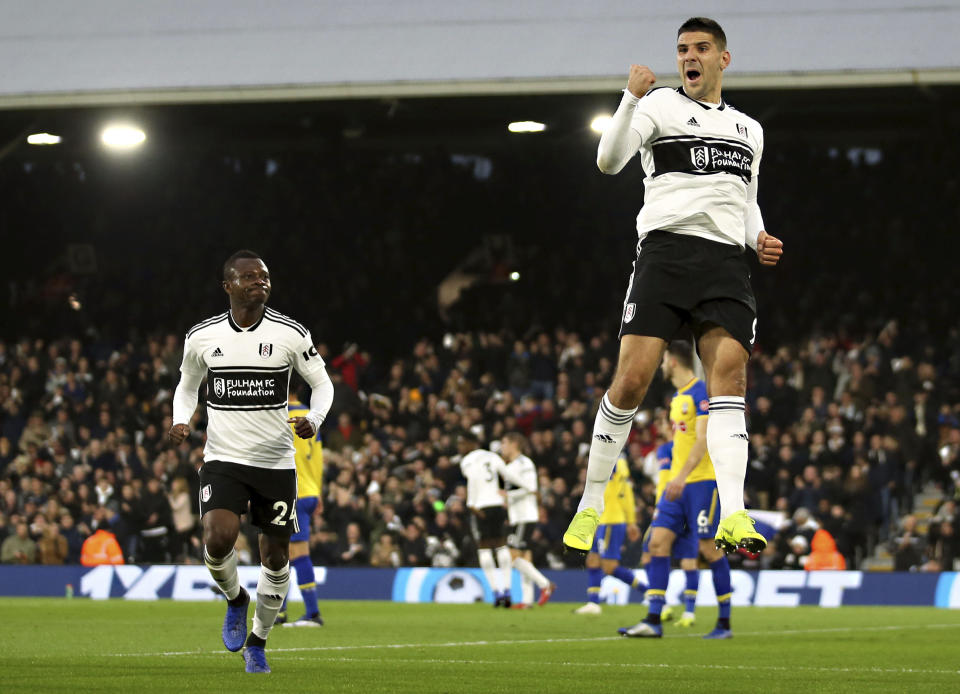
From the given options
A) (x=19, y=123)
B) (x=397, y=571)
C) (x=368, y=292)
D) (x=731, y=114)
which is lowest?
(x=397, y=571)

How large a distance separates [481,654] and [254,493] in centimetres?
232

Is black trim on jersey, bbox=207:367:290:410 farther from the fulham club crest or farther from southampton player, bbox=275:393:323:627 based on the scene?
southampton player, bbox=275:393:323:627

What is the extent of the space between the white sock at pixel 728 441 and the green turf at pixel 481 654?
1168 millimetres

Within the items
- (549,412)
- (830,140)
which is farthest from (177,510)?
(830,140)

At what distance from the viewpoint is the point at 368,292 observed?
3041 centimetres

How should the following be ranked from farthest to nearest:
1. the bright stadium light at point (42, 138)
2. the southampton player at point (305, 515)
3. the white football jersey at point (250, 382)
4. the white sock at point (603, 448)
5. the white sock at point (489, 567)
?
1. the bright stadium light at point (42, 138)
2. the white sock at point (489, 567)
3. the southampton player at point (305, 515)
4. the white football jersey at point (250, 382)
5. the white sock at point (603, 448)

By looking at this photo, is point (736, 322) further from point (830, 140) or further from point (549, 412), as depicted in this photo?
point (830, 140)

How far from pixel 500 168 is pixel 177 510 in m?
10.9

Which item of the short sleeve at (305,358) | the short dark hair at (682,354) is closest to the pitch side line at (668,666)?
the short sleeve at (305,358)

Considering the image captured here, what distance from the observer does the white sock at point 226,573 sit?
8.90 m

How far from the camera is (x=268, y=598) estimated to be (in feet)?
29.5

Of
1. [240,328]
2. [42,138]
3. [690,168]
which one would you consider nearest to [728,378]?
[690,168]

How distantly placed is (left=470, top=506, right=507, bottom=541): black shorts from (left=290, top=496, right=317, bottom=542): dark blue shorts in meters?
4.75

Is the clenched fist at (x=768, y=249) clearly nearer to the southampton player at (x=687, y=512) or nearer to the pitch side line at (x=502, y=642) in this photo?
the pitch side line at (x=502, y=642)
